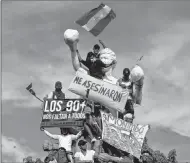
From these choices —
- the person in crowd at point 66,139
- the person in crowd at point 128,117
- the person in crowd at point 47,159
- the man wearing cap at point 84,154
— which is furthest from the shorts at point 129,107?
the person in crowd at point 47,159

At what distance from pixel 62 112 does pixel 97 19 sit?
275cm

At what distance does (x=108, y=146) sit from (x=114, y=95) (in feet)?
4.16

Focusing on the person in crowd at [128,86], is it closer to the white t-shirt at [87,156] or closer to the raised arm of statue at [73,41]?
Result: the raised arm of statue at [73,41]

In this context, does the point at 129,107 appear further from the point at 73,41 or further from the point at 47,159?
the point at 47,159

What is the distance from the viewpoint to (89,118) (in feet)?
48.1

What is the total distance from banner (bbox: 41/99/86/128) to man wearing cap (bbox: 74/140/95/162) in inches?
24.2

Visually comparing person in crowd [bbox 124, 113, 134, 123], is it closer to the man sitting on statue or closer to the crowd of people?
the crowd of people

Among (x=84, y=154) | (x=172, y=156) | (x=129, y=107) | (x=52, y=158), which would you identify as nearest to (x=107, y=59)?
(x=129, y=107)

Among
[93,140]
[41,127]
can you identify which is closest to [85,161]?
[93,140]

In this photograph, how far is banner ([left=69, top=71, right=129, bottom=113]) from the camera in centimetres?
1455

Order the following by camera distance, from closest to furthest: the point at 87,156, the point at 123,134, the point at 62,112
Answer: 1. the point at 87,156
2. the point at 123,134
3. the point at 62,112

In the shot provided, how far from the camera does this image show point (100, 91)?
14570 mm

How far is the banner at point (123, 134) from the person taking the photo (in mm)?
14320

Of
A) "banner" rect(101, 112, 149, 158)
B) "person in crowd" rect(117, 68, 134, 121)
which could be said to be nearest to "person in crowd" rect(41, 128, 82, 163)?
"banner" rect(101, 112, 149, 158)
